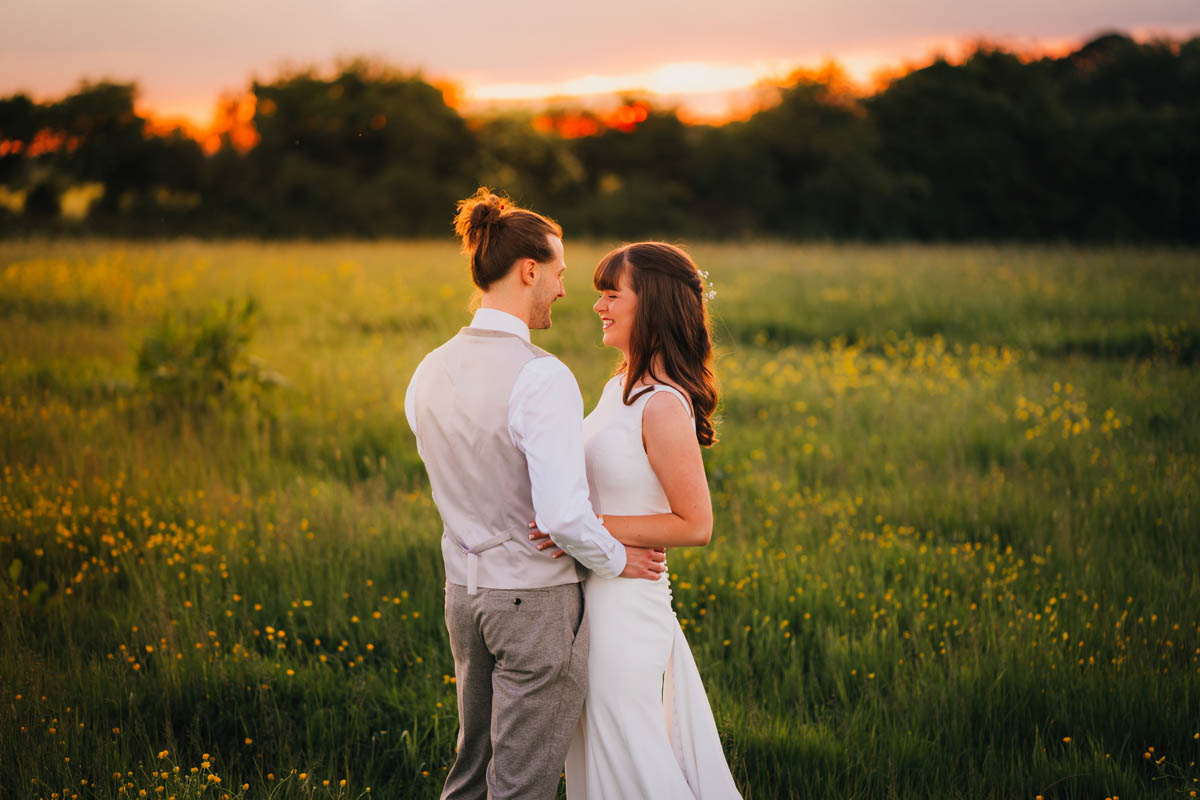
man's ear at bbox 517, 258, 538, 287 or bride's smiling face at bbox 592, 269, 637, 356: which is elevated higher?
man's ear at bbox 517, 258, 538, 287

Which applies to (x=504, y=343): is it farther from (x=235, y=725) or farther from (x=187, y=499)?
(x=187, y=499)

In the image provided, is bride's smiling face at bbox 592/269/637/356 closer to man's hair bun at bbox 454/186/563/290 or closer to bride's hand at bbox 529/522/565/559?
man's hair bun at bbox 454/186/563/290

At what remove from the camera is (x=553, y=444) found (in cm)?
258

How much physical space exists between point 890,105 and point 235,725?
57.4 metres

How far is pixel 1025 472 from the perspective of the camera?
23.1 feet

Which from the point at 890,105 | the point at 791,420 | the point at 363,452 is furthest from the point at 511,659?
the point at 890,105

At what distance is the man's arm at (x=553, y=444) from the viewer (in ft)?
8.47

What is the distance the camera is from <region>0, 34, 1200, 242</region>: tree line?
1745 inches

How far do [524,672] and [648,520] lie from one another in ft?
2.21

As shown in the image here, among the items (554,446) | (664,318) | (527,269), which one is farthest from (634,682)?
(527,269)

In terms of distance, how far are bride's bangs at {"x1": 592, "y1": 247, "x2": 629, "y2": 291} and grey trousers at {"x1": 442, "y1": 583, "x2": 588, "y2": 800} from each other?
3.61ft

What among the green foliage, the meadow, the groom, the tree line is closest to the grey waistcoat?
the groom

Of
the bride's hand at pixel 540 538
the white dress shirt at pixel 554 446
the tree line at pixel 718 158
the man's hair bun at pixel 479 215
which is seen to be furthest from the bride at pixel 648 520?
the tree line at pixel 718 158

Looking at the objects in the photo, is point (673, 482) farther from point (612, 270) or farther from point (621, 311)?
point (612, 270)
